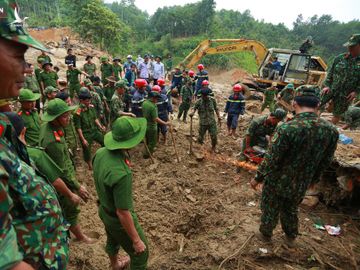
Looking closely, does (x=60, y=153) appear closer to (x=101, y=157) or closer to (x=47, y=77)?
(x=101, y=157)

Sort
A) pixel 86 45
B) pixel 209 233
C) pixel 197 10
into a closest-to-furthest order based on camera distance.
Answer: pixel 209 233
pixel 86 45
pixel 197 10

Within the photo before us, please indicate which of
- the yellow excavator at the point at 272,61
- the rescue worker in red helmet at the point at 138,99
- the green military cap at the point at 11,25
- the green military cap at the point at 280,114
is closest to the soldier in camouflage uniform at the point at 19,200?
the green military cap at the point at 11,25

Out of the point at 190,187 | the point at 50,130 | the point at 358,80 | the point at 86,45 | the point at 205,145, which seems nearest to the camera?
the point at 50,130

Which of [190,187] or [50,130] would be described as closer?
[50,130]

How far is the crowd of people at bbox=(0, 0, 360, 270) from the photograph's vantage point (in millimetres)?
1020

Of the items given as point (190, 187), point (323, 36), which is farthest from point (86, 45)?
point (323, 36)

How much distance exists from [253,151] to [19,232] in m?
5.07

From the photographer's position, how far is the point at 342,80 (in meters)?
4.67

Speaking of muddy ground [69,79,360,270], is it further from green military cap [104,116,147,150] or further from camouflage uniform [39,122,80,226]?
green military cap [104,116,147,150]

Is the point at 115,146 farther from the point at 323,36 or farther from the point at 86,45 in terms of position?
the point at 323,36

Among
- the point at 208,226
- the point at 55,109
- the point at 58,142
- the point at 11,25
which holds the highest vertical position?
the point at 11,25

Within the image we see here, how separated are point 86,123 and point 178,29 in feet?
125

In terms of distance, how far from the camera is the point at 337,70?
15.4ft

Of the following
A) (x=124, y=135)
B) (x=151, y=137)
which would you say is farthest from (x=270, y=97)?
(x=124, y=135)
